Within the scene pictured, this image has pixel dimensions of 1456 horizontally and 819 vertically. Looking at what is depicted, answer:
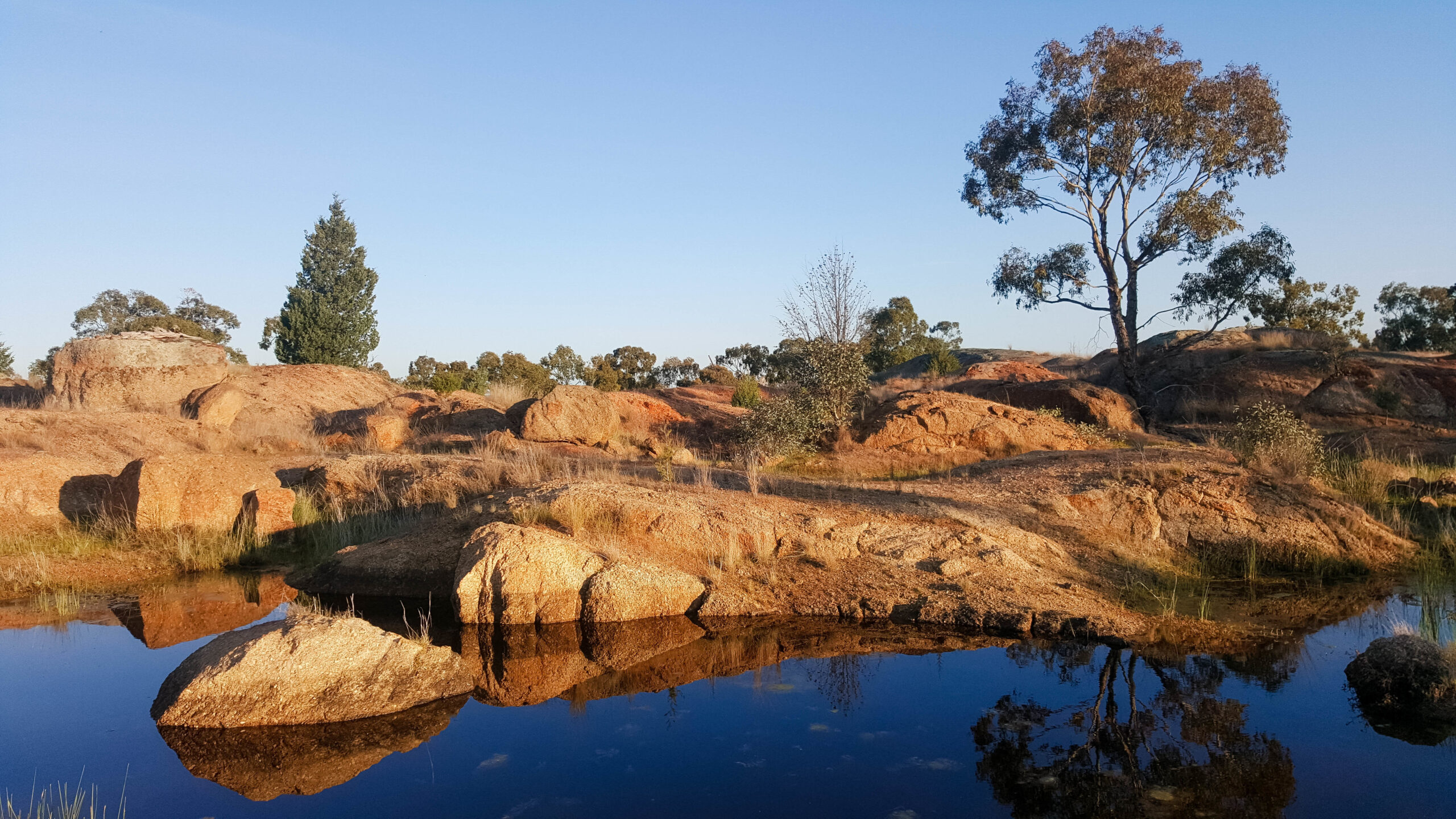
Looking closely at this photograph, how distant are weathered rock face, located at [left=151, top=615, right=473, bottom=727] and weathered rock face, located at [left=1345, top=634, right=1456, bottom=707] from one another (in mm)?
6904

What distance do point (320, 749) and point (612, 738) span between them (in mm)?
1913

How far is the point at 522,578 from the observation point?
344 inches

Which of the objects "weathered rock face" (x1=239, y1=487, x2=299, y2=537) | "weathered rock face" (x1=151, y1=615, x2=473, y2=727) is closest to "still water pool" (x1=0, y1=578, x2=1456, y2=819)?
"weathered rock face" (x1=151, y1=615, x2=473, y2=727)

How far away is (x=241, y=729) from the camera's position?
6.14 meters

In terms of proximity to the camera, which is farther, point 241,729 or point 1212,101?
point 1212,101

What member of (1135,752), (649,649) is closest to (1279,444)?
(1135,752)

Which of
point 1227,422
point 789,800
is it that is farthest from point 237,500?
point 1227,422

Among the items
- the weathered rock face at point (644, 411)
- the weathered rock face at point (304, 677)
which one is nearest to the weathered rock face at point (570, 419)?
the weathered rock face at point (644, 411)

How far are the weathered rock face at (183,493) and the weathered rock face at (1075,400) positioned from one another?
56.1ft

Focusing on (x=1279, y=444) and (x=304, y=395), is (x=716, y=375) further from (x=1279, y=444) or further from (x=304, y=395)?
(x=1279, y=444)

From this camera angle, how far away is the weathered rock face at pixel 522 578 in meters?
8.67

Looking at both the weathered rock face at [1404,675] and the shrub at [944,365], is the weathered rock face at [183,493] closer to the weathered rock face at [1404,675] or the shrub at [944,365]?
the weathered rock face at [1404,675]

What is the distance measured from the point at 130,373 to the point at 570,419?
38.0 feet

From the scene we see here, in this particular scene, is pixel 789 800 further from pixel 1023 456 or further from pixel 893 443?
pixel 893 443
